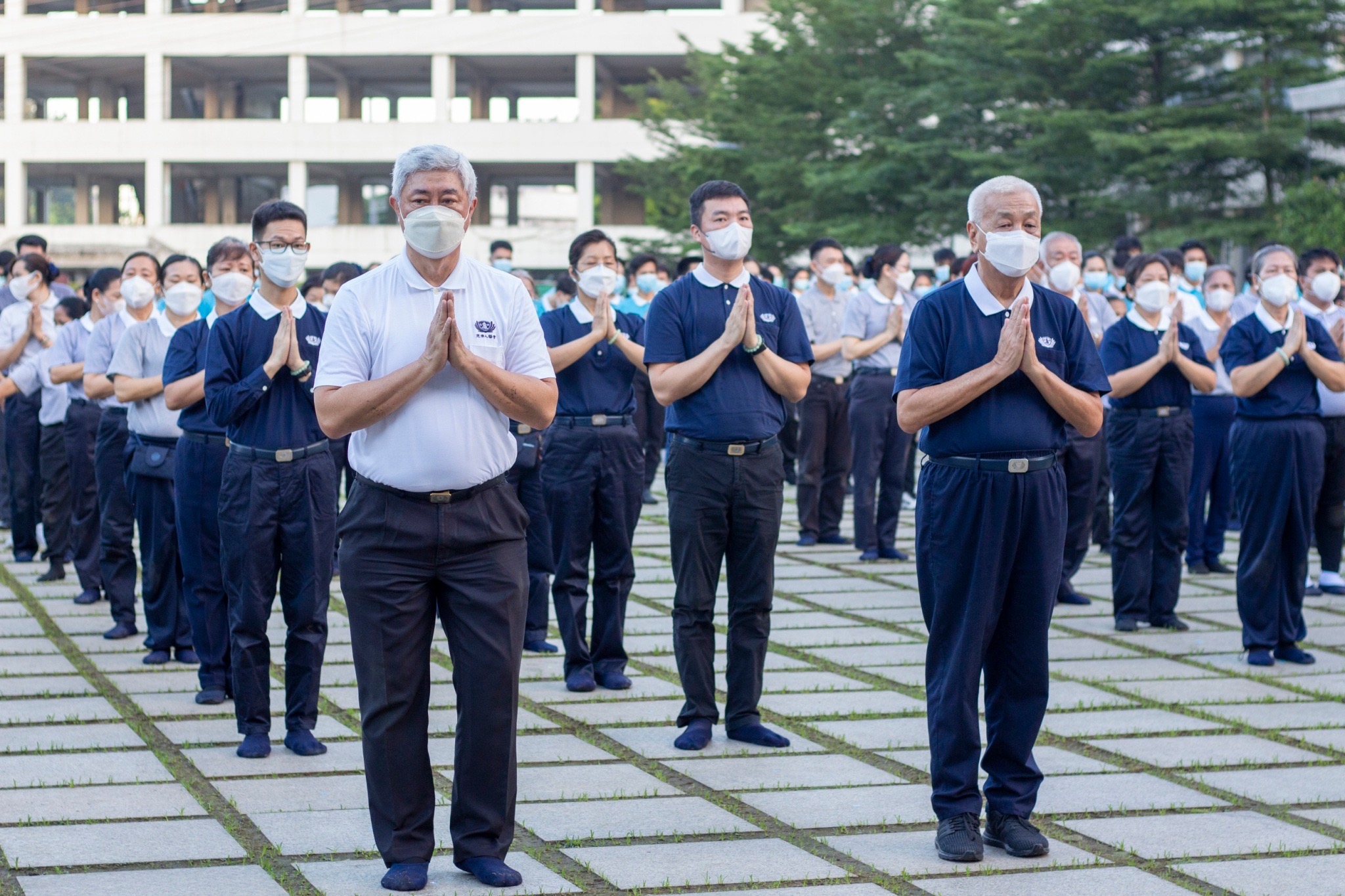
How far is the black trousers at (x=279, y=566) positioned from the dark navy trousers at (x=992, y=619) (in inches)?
96.3

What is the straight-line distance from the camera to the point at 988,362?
Result: 5.20m

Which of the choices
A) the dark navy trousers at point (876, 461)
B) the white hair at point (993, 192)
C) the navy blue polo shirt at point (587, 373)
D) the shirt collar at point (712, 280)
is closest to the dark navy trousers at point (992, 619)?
the white hair at point (993, 192)

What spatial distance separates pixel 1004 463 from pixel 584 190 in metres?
44.4

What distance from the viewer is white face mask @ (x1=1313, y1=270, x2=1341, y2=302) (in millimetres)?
9344

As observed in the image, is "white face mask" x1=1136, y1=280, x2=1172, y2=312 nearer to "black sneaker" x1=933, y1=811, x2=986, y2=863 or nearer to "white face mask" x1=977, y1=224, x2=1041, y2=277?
"white face mask" x1=977, y1=224, x2=1041, y2=277

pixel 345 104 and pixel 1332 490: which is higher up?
pixel 345 104

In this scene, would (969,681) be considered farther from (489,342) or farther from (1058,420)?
(489,342)

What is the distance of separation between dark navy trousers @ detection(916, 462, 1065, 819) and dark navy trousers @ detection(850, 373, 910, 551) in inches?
259

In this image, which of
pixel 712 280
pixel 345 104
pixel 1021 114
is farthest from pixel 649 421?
pixel 345 104

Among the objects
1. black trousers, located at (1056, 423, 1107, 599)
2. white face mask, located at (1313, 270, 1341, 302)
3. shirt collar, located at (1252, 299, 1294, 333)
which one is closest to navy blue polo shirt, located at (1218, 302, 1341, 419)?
shirt collar, located at (1252, 299, 1294, 333)

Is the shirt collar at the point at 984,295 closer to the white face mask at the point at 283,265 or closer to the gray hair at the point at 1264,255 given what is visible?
the white face mask at the point at 283,265

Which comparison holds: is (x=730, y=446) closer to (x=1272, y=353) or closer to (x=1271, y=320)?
(x=1272, y=353)

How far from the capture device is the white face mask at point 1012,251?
5180 mm

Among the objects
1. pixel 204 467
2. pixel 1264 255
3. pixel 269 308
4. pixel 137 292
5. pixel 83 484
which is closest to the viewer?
pixel 269 308
